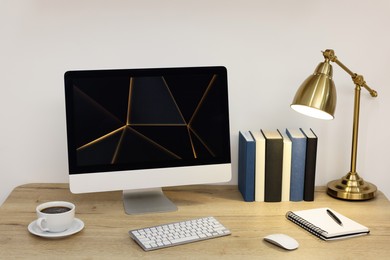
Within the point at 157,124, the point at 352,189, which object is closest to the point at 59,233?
the point at 157,124

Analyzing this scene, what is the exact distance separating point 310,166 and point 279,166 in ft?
0.35

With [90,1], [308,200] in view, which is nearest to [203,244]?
[308,200]

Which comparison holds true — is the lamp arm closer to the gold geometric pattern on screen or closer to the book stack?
the book stack

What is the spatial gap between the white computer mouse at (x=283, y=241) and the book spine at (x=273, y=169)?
0.31 m

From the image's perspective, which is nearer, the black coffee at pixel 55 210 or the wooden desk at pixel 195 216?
the wooden desk at pixel 195 216

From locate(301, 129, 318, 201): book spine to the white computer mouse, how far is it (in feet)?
1.17

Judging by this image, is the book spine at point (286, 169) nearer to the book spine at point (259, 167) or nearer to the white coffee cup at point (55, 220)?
the book spine at point (259, 167)

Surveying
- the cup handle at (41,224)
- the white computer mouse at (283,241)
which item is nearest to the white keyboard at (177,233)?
the white computer mouse at (283,241)

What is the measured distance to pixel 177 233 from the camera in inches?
67.4

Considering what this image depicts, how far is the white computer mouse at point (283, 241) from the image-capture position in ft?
5.41

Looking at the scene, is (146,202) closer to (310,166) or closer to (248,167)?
(248,167)

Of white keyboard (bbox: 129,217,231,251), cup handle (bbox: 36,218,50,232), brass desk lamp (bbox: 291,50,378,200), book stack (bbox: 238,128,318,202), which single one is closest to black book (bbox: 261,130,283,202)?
book stack (bbox: 238,128,318,202)

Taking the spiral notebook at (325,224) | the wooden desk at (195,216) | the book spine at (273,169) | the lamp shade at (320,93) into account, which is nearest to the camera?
the wooden desk at (195,216)

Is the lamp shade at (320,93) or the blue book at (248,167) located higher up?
the lamp shade at (320,93)
